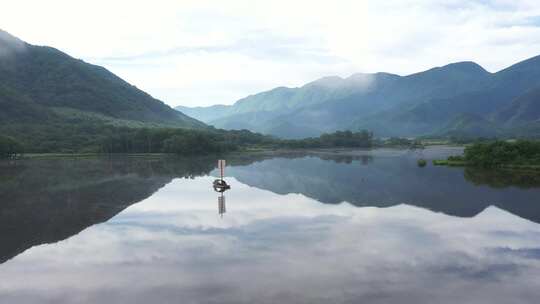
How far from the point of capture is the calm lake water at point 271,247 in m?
19.2

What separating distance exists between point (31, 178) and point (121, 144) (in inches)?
3638

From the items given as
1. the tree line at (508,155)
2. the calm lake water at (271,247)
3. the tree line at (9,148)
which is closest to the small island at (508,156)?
the tree line at (508,155)

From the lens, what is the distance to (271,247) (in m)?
26.5

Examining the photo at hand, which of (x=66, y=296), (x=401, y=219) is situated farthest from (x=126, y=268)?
(x=401, y=219)

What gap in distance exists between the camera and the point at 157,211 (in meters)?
40.2

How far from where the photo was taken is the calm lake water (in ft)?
63.0

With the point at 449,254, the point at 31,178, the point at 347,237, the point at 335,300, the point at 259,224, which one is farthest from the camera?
the point at 31,178

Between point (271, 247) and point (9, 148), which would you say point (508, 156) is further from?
point (9, 148)

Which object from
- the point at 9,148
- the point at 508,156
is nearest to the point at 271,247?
the point at 508,156

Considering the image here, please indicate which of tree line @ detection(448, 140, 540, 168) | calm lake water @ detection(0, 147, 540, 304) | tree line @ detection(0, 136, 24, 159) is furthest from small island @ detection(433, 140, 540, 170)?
tree line @ detection(0, 136, 24, 159)

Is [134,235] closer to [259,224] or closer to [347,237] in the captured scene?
[259,224]

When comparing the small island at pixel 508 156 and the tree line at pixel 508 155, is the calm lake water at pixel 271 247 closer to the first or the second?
the small island at pixel 508 156

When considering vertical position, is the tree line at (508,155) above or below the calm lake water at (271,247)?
above

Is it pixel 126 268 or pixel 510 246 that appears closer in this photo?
pixel 126 268
